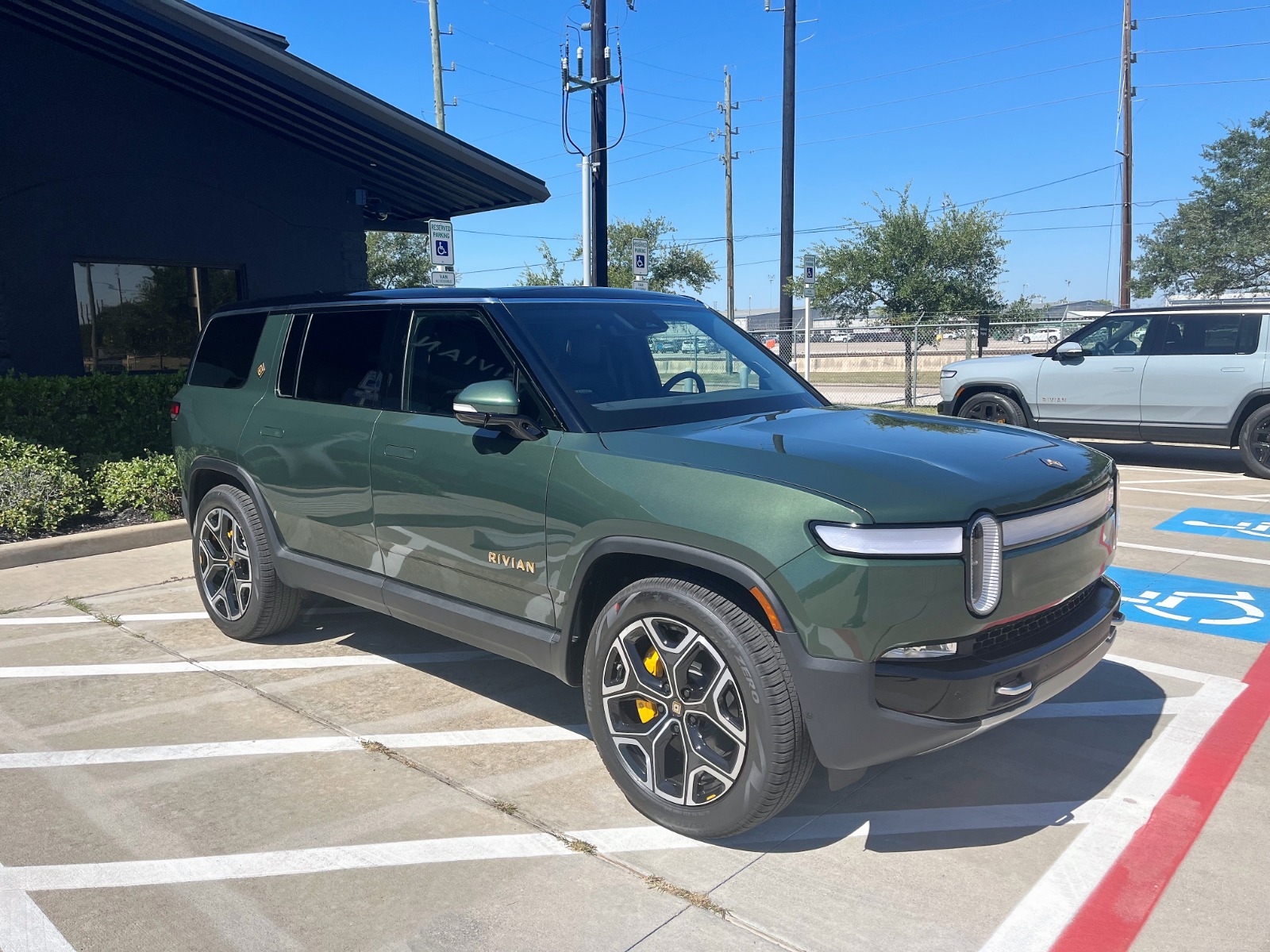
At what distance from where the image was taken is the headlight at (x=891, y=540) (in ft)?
9.14

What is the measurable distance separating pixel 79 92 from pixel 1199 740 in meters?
11.1

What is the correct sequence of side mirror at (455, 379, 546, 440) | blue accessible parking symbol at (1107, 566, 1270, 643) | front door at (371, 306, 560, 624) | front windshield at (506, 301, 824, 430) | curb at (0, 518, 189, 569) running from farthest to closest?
curb at (0, 518, 189, 569), blue accessible parking symbol at (1107, 566, 1270, 643), front windshield at (506, 301, 824, 430), front door at (371, 306, 560, 624), side mirror at (455, 379, 546, 440)

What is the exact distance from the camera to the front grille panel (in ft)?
9.87

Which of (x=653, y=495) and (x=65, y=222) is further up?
(x=65, y=222)

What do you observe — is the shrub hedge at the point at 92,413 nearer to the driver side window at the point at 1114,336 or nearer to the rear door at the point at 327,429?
the rear door at the point at 327,429

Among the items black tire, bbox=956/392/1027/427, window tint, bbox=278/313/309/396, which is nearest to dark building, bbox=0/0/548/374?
window tint, bbox=278/313/309/396

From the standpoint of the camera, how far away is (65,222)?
986 cm

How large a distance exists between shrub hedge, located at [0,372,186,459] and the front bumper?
783cm

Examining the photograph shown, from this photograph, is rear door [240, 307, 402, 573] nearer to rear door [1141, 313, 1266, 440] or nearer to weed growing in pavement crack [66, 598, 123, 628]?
weed growing in pavement crack [66, 598, 123, 628]

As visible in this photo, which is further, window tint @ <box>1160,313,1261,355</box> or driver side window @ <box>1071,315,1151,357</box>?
driver side window @ <box>1071,315,1151,357</box>

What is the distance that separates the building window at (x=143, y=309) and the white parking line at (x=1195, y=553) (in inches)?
347

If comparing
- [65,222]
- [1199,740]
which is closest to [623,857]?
[1199,740]

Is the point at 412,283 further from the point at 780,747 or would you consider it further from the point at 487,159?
the point at 780,747

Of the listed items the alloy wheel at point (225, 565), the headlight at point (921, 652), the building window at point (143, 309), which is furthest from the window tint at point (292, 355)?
the building window at point (143, 309)
